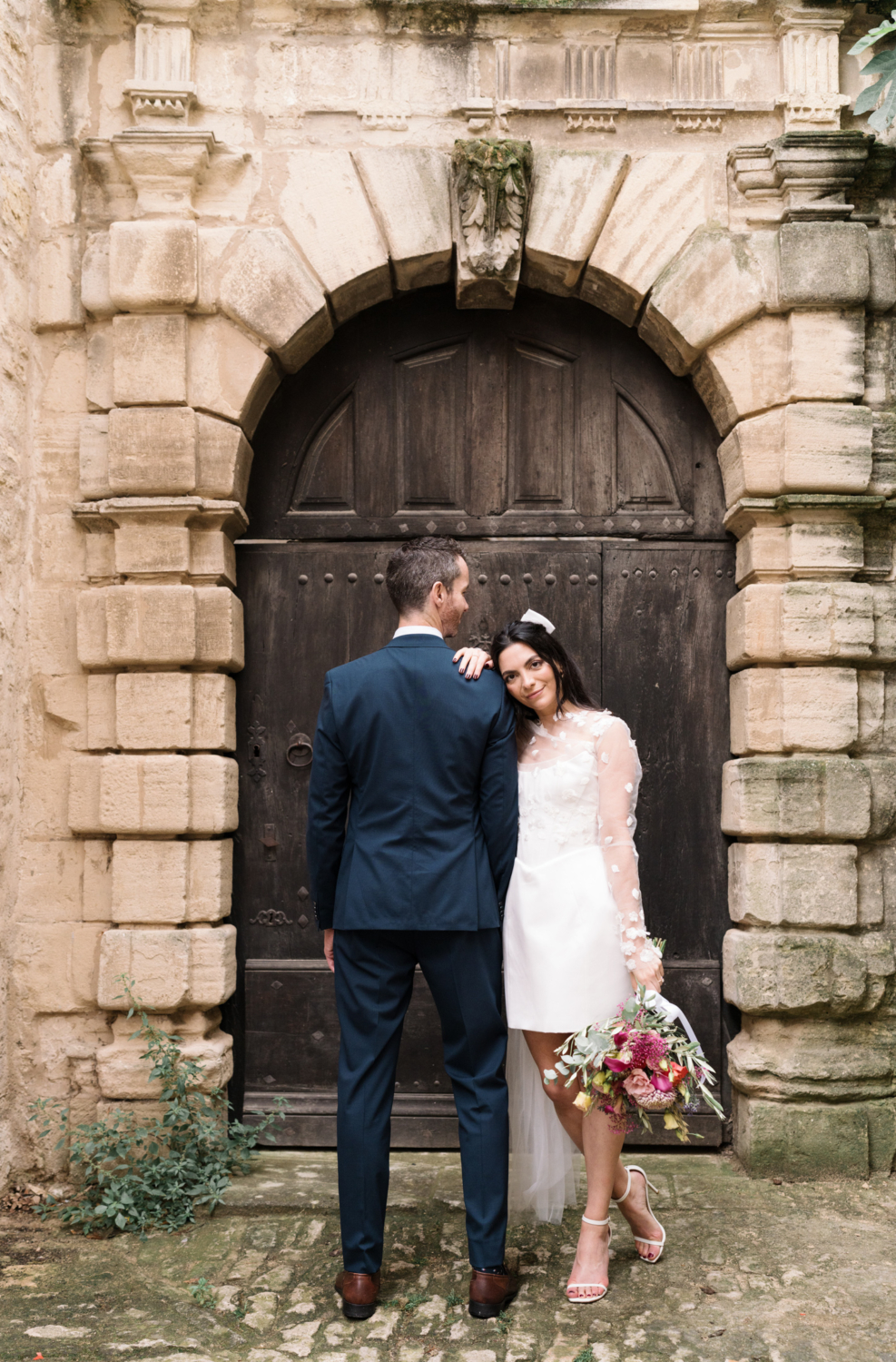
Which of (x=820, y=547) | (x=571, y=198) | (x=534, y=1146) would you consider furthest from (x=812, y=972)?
(x=571, y=198)

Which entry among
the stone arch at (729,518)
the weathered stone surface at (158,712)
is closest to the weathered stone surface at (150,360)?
the stone arch at (729,518)

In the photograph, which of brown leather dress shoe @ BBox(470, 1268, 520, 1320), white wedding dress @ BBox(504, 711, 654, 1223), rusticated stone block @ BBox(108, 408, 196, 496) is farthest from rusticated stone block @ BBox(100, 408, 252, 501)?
brown leather dress shoe @ BBox(470, 1268, 520, 1320)

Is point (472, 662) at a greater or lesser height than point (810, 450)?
lesser

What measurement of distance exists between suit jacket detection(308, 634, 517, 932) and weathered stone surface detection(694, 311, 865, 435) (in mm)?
1750

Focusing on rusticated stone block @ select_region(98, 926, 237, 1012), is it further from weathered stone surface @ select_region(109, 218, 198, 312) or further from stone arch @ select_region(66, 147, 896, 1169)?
weathered stone surface @ select_region(109, 218, 198, 312)

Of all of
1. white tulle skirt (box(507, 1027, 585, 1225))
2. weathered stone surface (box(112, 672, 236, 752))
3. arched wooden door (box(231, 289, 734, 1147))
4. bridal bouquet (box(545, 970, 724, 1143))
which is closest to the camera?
bridal bouquet (box(545, 970, 724, 1143))

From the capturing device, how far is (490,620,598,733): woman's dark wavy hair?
119 inches

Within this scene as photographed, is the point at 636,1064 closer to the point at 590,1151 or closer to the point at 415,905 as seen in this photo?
the point at 590,1151

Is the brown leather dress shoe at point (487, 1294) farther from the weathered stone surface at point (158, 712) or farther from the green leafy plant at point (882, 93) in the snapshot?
the green leafy plant at point (882, 93)

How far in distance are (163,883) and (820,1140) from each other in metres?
2.53

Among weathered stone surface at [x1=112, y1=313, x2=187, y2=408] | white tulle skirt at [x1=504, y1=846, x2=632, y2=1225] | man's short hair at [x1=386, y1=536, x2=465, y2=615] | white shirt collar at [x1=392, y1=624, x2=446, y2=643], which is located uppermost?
weathered stone surface at [x1=112, y1=313, x2=187, y2=408]

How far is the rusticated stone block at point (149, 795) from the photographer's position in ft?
12.4

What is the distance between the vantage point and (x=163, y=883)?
3783 millimetres

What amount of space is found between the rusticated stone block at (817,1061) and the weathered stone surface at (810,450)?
1.96 metres
